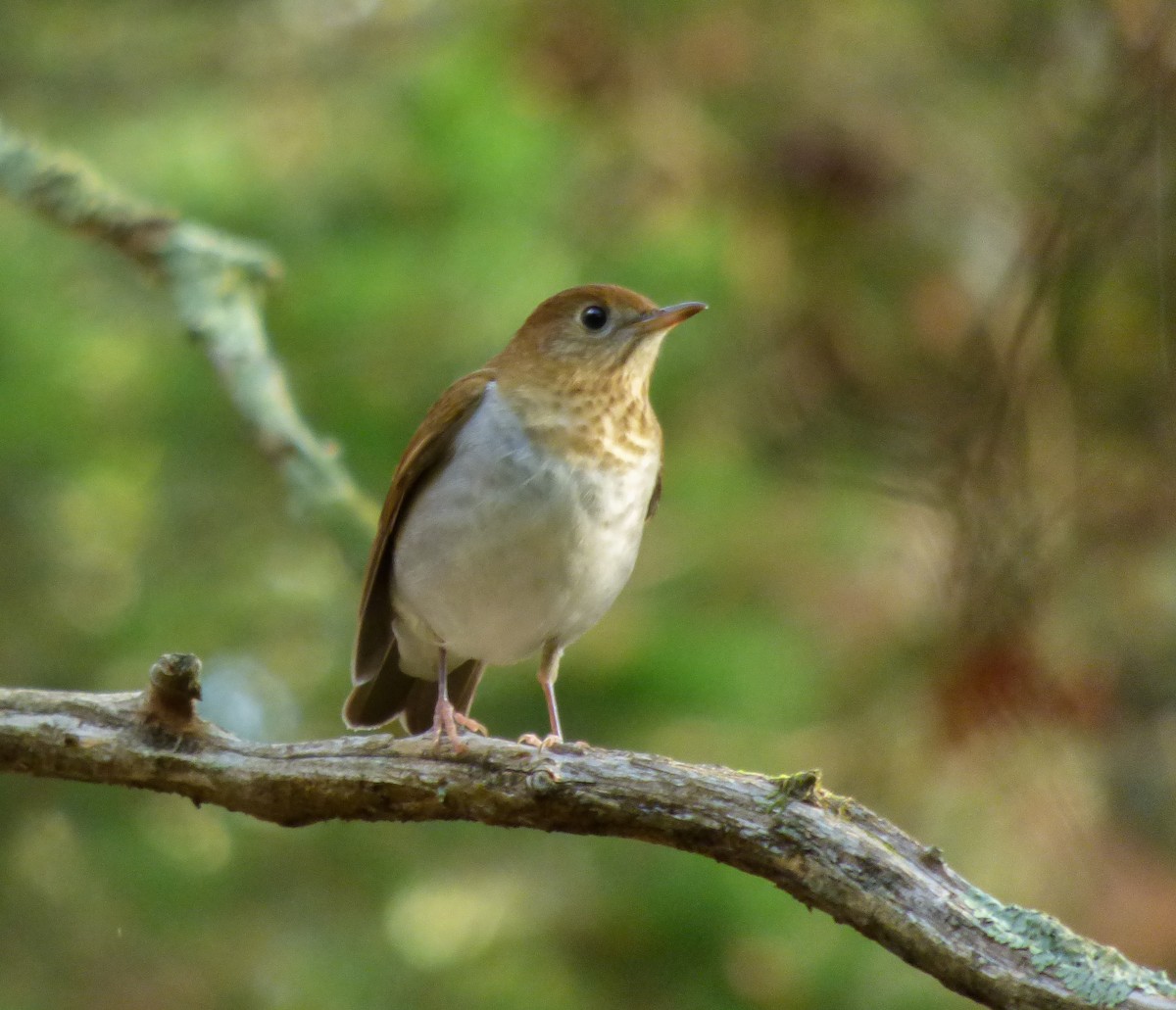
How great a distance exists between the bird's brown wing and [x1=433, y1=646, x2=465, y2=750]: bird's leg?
0.69ft

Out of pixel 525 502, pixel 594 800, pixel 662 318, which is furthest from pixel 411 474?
pixel 594 800

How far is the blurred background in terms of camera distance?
5.98 metres

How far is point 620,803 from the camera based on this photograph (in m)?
3.03

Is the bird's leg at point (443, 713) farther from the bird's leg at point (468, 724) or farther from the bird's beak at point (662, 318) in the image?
the bird's beak at point (662, 318)

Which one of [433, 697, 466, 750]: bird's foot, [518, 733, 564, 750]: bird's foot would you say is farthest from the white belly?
[518, 733, 564, 750]: bird's foot

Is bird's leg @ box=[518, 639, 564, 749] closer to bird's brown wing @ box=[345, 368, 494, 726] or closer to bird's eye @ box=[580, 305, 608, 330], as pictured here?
bird's brown wing @ box=[345, 368, 494, 726]

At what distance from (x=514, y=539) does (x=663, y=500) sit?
320 cm

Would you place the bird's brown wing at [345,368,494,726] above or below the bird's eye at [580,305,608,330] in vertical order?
below

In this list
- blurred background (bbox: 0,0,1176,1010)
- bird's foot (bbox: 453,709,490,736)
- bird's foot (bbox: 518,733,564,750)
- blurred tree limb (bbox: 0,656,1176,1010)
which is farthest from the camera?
blurred background (bbox: 0,0,1176,1010)

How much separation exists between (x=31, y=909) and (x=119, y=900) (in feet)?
1.81

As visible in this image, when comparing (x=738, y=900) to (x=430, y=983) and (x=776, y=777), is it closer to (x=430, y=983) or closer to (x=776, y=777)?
(x=430, y=983)

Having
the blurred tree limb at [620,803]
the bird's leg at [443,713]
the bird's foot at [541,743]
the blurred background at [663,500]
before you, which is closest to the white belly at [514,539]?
the bird's leg at [443,713]

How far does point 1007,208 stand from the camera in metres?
8.69

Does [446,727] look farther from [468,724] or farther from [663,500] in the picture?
[663,500]
